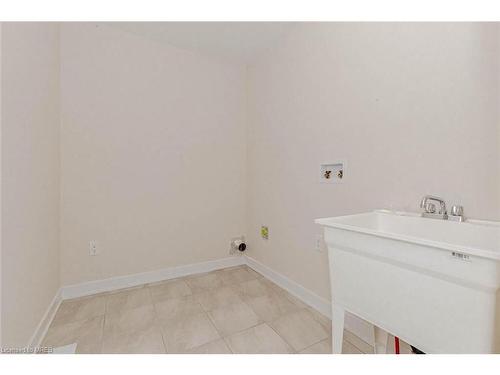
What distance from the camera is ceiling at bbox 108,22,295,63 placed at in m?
1.96

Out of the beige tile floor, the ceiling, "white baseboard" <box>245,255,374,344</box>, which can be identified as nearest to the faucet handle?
"white baseboard" <box>245,255,374,344</box>

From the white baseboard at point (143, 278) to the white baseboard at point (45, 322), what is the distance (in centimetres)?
12

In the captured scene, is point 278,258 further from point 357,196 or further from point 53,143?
point 53,143

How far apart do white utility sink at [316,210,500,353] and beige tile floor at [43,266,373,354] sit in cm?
35

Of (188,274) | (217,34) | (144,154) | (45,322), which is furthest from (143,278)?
(217,34)

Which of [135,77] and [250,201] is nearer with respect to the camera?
[135,77]

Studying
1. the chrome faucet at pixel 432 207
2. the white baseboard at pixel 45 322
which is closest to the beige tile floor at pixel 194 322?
the white baseboard at pixel 45 322

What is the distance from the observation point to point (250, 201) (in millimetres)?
2559

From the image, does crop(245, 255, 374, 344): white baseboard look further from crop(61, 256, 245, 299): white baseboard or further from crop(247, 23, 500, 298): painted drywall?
crop(61, 256, 245, 299): white baseboard

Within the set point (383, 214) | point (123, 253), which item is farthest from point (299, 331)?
point (123, 253)

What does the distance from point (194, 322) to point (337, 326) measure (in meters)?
0.89

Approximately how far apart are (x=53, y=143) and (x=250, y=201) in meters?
1.68

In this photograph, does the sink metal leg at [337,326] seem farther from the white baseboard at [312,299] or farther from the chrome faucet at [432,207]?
the chrome faucet at [432,207]

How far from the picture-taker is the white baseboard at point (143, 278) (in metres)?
1.90
